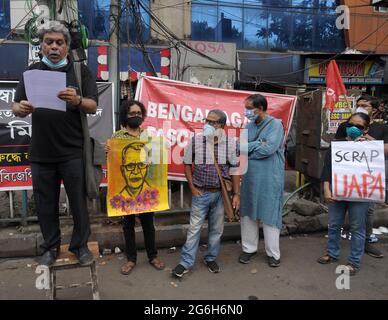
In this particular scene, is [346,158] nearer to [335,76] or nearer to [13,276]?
[335,76]

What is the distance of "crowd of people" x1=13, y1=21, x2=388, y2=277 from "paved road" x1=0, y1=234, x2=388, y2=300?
117 mm

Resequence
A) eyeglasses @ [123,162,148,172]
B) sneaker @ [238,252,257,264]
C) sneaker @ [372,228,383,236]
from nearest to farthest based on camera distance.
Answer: eyeglasses @ [123,162,148,172], sneaker @ [238,252,257,264], sneaker @ [372,228,383,236]

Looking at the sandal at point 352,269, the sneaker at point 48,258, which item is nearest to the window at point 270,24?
the sandal at point 352,269

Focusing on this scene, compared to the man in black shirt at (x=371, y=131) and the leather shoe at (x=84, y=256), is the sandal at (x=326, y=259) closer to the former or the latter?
the man in black shirt at (x=371, y=131)

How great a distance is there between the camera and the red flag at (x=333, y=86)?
560cm

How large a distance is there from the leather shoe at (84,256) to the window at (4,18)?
10.3 metres

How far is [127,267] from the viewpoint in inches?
159

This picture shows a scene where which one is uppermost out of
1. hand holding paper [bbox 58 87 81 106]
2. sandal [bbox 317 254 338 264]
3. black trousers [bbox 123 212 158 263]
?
hand holding paper [bbox 58 87 81 106]

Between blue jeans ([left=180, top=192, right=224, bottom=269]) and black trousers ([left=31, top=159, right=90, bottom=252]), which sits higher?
black trousers ([left=31, top=159, right=90, bottom=252])

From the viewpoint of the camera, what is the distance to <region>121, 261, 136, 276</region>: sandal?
4.00 meters

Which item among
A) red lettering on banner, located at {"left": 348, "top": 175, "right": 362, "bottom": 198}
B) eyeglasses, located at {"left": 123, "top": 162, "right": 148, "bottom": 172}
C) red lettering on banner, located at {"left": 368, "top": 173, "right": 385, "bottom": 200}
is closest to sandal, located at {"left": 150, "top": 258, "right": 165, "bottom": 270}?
eyeglasses, located at {"left": 123, "top": 162, "right": 148, "bottom": 172}

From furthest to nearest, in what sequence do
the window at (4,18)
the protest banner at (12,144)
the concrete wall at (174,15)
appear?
the concrete wall at (174,15), the window at (4,18), the protest banner at (12,144)

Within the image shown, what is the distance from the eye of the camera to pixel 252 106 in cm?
412

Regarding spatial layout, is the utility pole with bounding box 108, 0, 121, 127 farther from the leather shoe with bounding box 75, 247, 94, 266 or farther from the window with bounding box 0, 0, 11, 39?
the window with bounding box 0, 0, 11, 39
